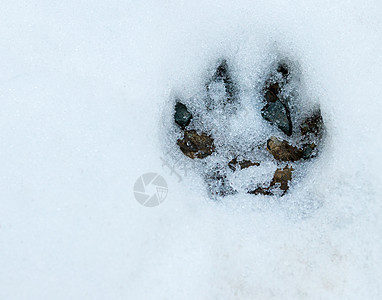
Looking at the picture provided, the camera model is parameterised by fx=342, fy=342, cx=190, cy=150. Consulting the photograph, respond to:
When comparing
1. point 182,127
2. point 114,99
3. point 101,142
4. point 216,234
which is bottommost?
point 216,234

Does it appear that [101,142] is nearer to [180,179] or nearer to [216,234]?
[180,179]

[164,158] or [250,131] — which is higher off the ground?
[164,158]

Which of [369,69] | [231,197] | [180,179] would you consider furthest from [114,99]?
[369,69]
